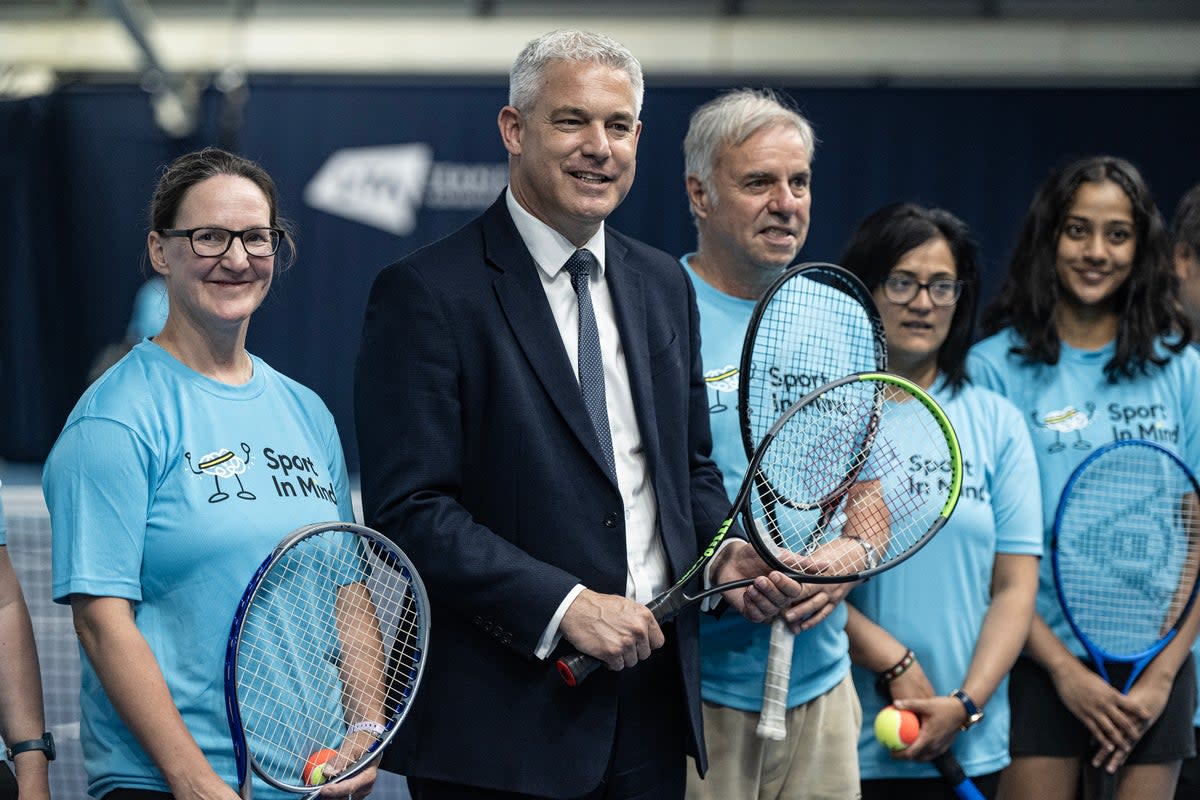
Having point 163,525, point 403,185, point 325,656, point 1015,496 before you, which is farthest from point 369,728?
point 403,185

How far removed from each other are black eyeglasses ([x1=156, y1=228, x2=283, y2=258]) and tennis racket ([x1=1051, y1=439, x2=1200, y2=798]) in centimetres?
203

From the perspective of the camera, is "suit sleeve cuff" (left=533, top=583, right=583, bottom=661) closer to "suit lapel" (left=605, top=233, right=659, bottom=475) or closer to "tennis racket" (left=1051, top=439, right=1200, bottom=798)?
"suit lapel" (left=605, top=233, right=659, bottom=475)

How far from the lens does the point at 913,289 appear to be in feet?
10.7

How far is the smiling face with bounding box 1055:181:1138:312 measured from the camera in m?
3.49

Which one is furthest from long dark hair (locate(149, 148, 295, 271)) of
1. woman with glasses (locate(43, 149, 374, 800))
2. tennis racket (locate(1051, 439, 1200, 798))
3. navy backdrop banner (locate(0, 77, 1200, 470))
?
navy backdrop banner (locate(0, 77, 1200, 470))

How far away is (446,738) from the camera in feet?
7.95

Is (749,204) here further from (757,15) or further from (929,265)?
(757,15)

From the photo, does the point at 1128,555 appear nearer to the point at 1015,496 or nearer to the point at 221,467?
the point at 1015,496

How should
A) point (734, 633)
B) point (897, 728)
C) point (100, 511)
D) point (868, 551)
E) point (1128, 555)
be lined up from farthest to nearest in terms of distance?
point (1128, 555)
point (897, 728)
point (734, 633)
point (868, 551)
point (100, 511)

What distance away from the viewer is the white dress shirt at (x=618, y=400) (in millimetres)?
2551

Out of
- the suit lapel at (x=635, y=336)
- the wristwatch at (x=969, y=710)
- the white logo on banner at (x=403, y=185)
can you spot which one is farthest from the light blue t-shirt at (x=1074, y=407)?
the white logo on banner at (x=403, y=185)

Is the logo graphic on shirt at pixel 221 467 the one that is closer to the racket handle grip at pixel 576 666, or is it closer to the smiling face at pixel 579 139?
the racket handle grip at pixel 576 666

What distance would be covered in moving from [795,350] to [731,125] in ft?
1.88

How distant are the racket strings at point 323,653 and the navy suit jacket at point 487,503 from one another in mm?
72
